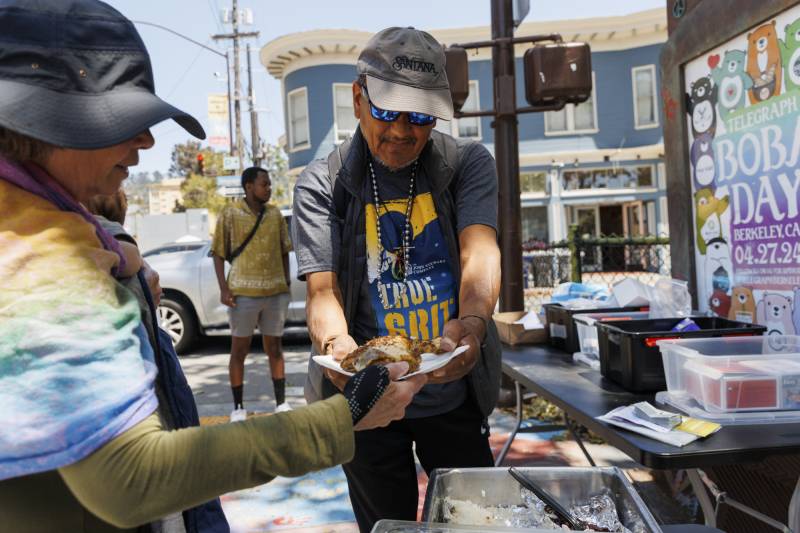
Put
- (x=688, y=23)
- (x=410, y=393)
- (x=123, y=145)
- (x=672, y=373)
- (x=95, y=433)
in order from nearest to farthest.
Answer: (x=95, y=433) < (x=123, y=145) < (x=410, y=393) < (x=672, y=373) < (x=688, y=23)

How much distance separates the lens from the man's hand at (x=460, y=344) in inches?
73.1

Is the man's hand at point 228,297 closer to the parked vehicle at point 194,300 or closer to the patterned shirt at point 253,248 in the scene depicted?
the patterned shirt at point 253,248

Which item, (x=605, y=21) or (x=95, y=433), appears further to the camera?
(x=605, y=21)

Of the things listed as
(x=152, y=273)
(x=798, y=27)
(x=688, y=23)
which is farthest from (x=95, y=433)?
(x=688, y=23)

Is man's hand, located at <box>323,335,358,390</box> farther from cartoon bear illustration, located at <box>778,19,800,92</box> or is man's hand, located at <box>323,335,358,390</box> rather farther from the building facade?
the building facade

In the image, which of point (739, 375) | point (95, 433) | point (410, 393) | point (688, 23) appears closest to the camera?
point (95, 433)

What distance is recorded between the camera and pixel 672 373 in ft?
7.54

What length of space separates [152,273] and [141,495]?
30.3 inches

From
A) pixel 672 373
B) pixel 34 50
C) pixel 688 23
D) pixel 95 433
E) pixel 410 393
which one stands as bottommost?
pixel 672 373

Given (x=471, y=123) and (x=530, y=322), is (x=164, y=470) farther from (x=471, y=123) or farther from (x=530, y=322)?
(x=471, y=123)

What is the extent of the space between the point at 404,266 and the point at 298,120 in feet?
69.3

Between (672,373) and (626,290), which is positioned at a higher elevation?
(626,290)

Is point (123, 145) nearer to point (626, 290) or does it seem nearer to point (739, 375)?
point (739, 375)

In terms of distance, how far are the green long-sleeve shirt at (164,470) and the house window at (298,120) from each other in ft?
70.3
